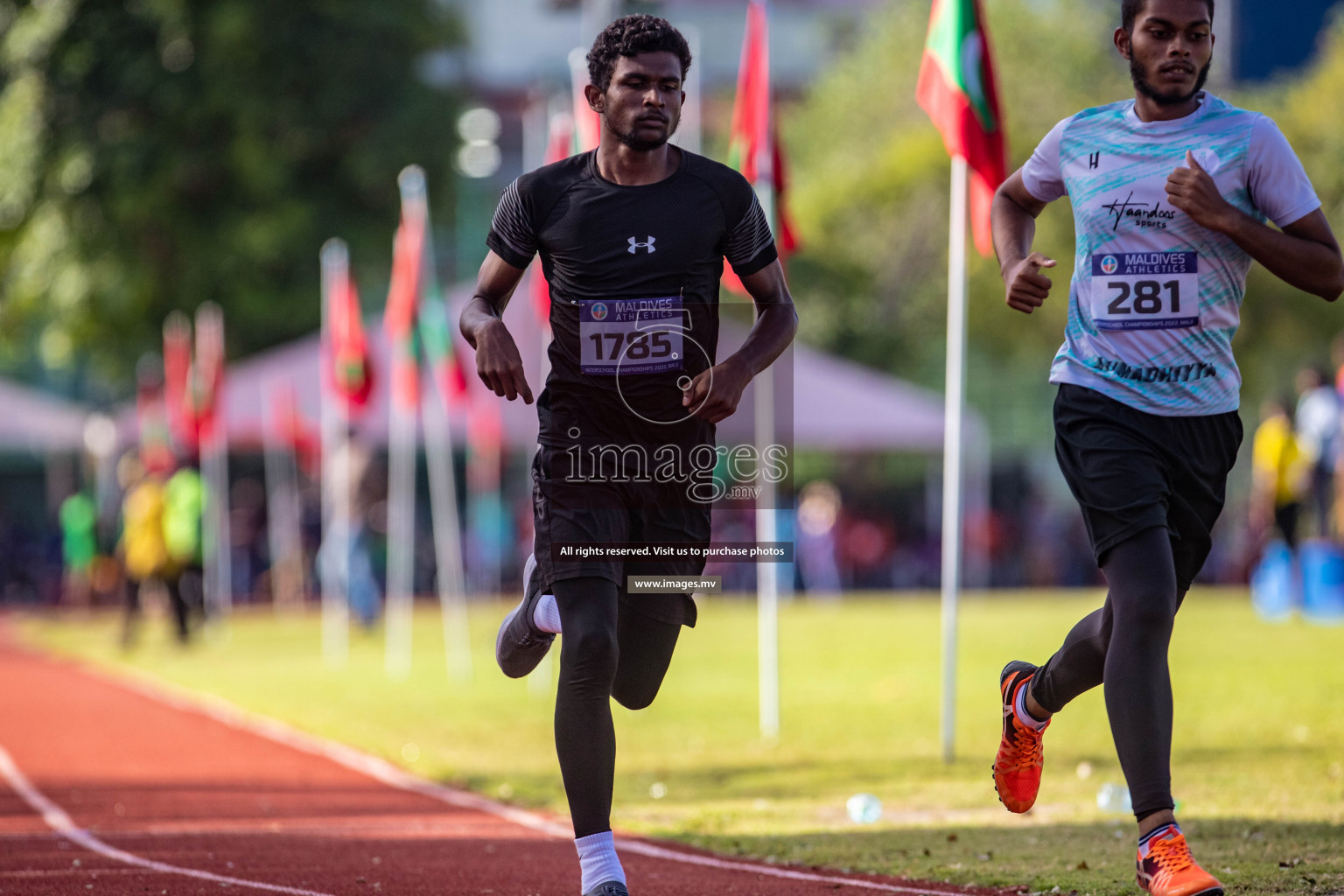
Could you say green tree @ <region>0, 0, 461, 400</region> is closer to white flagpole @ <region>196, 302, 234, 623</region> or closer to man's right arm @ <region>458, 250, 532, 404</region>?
white flagpole @ <region>196, 302, 234, 623</region>

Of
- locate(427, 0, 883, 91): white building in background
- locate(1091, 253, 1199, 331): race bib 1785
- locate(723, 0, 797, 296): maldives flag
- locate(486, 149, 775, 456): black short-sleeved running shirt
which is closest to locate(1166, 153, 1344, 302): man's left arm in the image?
locate(1091, 253, 1199, 331): race bib 1785

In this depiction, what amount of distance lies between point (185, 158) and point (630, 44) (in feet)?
95.3

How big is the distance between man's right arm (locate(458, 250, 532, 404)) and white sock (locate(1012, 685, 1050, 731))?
1822mm

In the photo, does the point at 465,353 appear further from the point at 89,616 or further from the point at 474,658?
the point at 89,616

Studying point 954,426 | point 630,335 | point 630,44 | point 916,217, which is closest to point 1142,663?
point 630,335

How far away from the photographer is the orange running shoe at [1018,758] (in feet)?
18.5

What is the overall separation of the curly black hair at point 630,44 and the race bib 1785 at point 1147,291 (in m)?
1.36

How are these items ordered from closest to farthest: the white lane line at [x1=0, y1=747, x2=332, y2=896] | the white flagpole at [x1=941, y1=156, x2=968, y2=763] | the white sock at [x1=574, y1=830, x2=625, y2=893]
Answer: the white sock at [x1=574, y1=830, x2=625, y2=893] < the white lane line at [x1=0, y1=747, x2=332, y2=896] < the white flagpole at [x1=941, y1=156, x2=968, y2=763]

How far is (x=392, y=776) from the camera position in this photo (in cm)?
984

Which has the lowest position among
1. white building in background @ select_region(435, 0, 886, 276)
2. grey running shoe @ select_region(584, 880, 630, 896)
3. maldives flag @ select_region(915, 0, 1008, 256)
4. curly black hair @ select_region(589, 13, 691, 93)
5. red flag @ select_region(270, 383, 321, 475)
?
grey running shoe @ select_region(584, 880, 630, 896)

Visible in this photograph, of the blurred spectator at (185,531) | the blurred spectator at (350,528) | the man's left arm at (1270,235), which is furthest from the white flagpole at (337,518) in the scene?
the man's left arm at (1270,235)

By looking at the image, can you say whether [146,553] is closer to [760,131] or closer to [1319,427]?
[760,131]

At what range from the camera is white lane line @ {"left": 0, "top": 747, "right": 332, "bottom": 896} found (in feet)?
19.4

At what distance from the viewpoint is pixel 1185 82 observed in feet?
16.0
